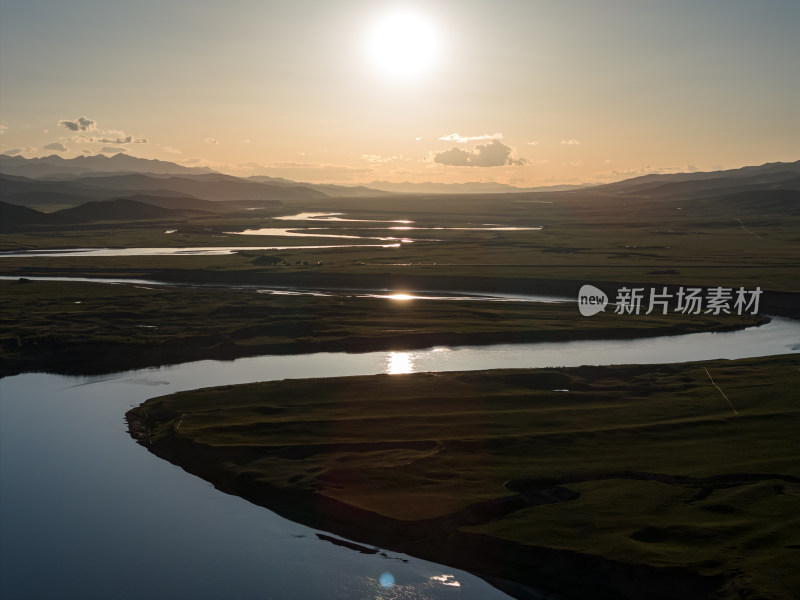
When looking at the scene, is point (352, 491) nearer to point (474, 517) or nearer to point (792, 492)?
point (474, 517)

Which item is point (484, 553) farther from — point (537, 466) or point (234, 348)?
point (234, 348)

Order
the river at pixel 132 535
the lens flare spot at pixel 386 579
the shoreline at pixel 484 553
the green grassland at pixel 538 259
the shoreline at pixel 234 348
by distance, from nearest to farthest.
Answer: the shoreline at pixel 484 553
the river at pixel 132 535
the lens flare spot at pixel 386 579
the shoreline at pixel 234 348
the green grassland at pixel 538 259

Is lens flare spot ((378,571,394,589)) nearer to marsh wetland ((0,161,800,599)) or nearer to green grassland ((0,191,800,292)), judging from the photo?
marsh wetland ((0,161,800,599))

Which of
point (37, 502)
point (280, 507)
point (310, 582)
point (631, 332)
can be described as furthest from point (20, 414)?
point (631, 332)

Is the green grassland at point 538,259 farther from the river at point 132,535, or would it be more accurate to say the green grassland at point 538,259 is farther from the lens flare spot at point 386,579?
the lens flare spot at point 386,579

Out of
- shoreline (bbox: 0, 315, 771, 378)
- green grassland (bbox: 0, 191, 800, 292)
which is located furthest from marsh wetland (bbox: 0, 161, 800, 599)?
green grassland (bbox: 0, 191, 800, 292)

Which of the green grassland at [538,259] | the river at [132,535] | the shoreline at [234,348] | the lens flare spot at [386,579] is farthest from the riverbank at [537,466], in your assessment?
the green grassland at [538,259]
